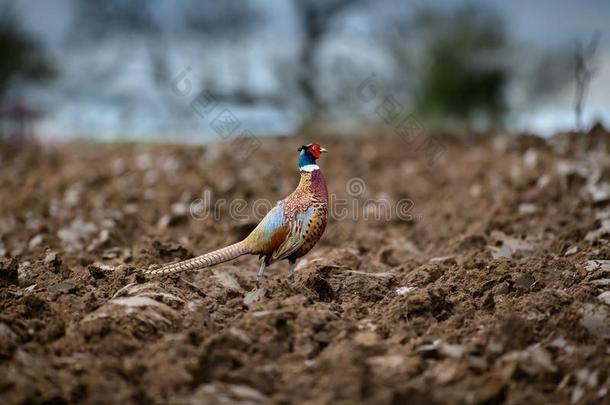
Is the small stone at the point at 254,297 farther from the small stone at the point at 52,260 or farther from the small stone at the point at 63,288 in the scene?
the small stone at the point at 52,260

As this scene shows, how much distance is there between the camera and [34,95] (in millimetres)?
11430

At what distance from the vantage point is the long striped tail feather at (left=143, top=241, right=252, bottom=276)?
3.20 meters

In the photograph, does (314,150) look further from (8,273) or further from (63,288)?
(8,273)

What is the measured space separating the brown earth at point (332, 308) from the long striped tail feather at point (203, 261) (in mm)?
99

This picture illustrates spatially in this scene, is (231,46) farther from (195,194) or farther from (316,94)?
(195,194)

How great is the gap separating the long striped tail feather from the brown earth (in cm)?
10

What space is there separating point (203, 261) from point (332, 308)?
624 mm

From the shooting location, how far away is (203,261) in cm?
321

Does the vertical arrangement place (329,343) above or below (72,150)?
below

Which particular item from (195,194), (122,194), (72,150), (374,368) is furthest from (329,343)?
(72,150)

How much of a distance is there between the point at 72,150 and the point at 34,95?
6.83ft

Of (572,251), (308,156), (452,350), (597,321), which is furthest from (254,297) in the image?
(572,251)

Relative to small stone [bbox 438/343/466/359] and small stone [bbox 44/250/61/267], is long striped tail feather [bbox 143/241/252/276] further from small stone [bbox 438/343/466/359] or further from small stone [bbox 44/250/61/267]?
small stone [bbox 438/343/466/359]

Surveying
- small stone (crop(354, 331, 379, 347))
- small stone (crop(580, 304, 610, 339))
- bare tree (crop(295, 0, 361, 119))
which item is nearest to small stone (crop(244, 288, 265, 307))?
small stone (crop(354, 331, 379, 347))
